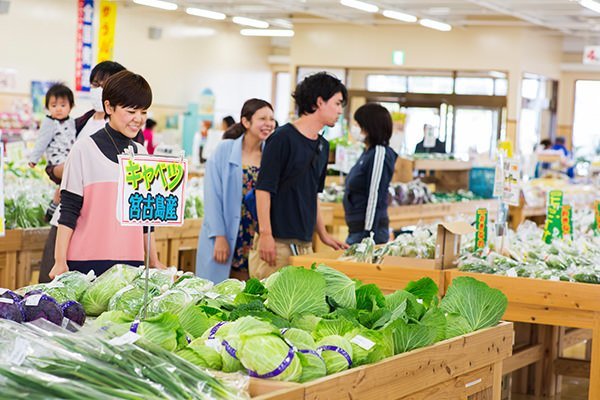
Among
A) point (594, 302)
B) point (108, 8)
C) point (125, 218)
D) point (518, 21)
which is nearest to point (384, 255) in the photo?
point (594, 302)

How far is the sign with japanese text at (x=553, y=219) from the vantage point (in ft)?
18.2

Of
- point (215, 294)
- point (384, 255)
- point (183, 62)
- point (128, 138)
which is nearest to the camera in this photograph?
point (215, 294)

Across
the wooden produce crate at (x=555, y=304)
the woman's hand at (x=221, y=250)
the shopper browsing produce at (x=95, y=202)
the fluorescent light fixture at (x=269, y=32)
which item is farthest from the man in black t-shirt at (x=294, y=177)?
the fluorescent light fixture at (x=269, y=32)

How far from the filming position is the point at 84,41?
1379 centimetres

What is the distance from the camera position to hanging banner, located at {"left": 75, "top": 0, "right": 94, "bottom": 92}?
13.6 metres

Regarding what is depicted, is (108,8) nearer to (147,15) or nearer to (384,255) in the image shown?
(147,15)

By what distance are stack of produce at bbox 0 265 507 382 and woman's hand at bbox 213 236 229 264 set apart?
1511mm

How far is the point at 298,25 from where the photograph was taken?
18.5 m

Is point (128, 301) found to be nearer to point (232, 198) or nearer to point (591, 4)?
point (232, 198)

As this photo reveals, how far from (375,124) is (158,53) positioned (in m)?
12.7

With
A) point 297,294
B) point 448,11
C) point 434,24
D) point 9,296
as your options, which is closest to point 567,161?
point 448,11

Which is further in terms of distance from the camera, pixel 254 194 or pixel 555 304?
Answer: pixel 254 194

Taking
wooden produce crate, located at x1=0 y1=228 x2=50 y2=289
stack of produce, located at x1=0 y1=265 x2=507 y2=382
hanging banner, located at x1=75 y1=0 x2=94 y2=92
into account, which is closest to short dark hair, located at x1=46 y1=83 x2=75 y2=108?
wooden produce crate, located at x1=0 y1=228 x2=50 y2=289

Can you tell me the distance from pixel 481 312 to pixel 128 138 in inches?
57.1
